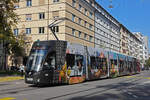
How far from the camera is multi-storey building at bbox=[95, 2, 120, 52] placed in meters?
52.5

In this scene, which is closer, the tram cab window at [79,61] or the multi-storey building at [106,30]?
the tram cab window at [79,61]

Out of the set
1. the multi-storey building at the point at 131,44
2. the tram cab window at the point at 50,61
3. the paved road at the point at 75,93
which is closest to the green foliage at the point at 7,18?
the tram cab window at the point at 50,61

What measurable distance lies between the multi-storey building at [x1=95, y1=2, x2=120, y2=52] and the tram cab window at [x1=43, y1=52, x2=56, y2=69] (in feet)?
120

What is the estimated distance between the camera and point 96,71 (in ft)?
62.8

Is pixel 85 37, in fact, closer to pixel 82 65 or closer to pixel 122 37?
pixel 82 65

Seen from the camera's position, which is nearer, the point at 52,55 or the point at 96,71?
the point at 52,55

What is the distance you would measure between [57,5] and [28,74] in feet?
86.7

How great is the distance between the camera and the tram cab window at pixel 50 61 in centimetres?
1349

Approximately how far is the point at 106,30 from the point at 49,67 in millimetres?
47183

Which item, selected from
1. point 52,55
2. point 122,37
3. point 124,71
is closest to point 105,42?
point 122,37

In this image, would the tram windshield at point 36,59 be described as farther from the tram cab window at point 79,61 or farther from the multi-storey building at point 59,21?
the multi-storey building at point 59,21

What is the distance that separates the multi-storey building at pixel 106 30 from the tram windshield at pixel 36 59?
36.9 metres

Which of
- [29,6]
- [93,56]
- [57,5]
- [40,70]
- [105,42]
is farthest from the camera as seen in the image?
[105,42]

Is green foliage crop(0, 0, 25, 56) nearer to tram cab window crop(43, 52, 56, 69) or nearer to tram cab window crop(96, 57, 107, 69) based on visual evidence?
tram cab window crop(96, 57, 107, 69)
